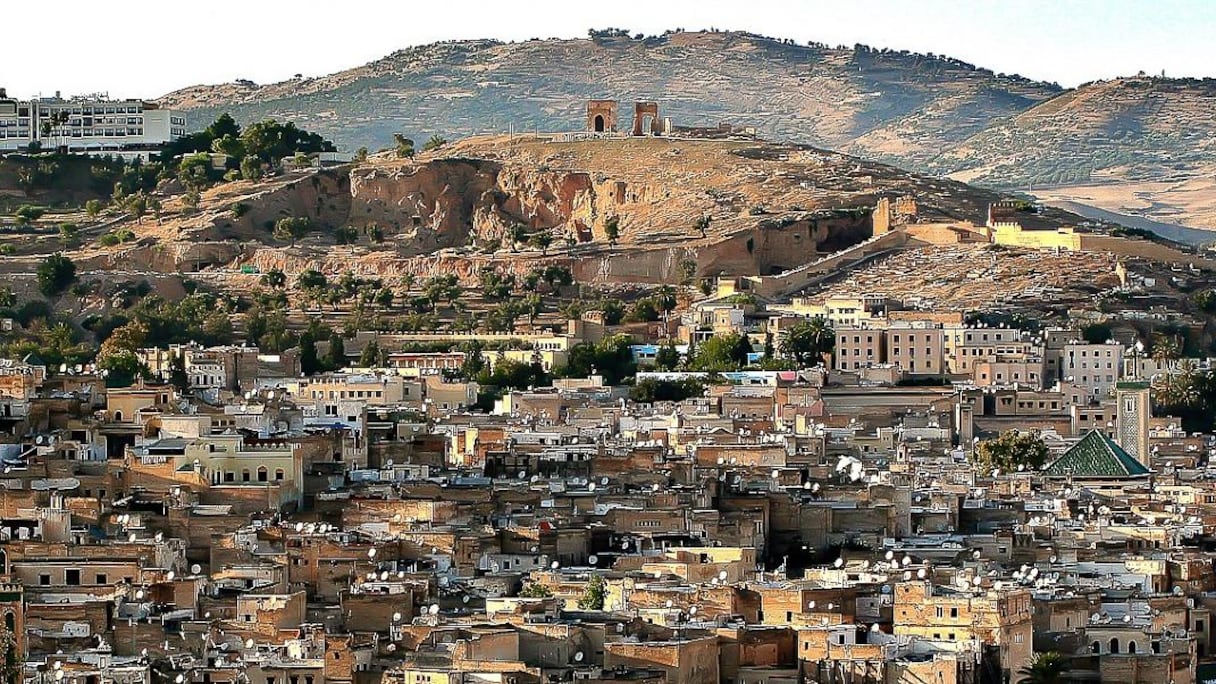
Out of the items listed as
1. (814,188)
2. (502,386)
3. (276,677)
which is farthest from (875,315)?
(276,677)

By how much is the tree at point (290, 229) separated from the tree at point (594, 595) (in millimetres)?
72145

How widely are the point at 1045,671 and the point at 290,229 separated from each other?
254 feet

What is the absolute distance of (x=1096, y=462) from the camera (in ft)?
197

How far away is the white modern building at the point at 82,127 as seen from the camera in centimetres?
12162

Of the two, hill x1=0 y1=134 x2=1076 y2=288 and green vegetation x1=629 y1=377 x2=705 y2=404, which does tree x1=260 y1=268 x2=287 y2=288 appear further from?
green vegetation x1=629 y1=377 x2=705 y2=404

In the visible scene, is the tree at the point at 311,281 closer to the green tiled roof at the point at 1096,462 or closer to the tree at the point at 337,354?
the tree at the point at 337,354

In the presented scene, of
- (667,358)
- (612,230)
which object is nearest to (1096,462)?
(667,358)

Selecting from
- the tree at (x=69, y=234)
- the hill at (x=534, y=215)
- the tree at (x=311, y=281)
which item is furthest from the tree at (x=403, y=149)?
the tree at (x=311, y=281)

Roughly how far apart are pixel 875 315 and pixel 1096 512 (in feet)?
135

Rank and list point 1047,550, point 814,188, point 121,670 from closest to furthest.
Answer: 1. point 121,670
2. point 1047,550
3. point 814,188

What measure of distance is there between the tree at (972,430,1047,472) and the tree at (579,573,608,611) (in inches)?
865

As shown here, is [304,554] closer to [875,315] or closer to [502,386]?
[502,386]

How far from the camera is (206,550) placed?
44031 millimetres

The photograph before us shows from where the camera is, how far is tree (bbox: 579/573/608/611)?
129 ft
